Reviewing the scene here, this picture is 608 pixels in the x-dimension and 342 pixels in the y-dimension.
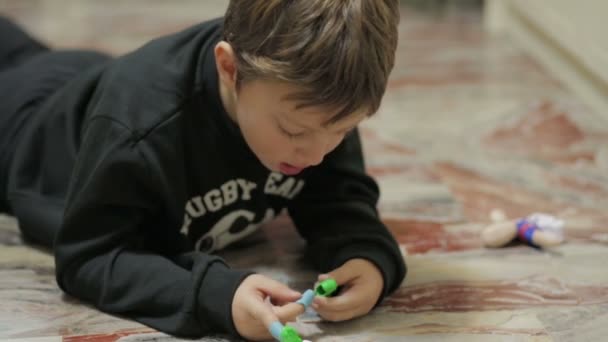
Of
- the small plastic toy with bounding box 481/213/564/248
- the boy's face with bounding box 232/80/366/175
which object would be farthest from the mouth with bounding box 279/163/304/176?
the small plastic toy with bounding box 481/213/564/248

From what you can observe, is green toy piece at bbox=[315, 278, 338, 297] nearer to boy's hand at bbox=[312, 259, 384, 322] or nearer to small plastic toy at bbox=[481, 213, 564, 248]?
boy's hand at bbox=[312, 259, 384, 322]

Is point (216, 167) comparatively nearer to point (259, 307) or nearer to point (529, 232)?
point (259, 307)

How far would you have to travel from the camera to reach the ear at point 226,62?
0.74 m

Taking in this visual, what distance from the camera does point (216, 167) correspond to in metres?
0.86

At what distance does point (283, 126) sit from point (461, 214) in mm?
435

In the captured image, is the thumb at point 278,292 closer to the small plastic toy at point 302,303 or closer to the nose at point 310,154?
the small plastic toy at point 302,303

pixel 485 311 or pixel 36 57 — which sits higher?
pixel 36 57

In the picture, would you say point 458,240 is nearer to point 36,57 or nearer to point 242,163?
point 242,163

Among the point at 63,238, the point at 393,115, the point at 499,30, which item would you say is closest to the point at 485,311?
the point at 63,238

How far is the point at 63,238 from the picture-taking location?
83cm

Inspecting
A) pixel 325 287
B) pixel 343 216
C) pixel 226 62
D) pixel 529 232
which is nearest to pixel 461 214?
pixel 529 232

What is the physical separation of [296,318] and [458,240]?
0.28 meters

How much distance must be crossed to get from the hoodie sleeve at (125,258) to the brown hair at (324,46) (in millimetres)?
173

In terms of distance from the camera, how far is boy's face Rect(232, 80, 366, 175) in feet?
2.34
